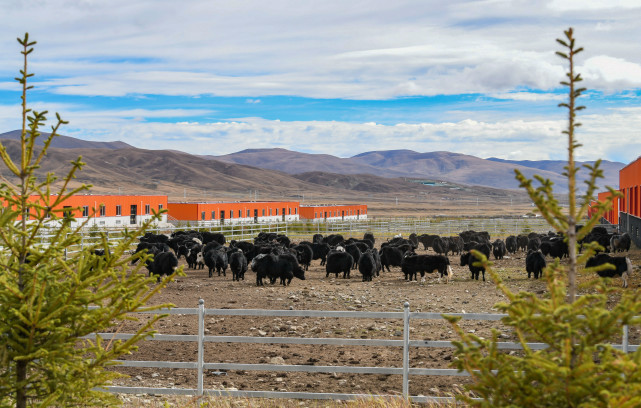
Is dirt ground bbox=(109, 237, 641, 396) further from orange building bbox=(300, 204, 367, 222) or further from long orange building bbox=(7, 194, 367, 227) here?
orange building bbox=(300, 204, 367, 222)

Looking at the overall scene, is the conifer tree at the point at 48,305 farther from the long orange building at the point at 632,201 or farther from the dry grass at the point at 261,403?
the long orange building at the point at 632,201

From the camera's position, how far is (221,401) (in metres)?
8.33

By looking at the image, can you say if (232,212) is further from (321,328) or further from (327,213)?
(321,328)

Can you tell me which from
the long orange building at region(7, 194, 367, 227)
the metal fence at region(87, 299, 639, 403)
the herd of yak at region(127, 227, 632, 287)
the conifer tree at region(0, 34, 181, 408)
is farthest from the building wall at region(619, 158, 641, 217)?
the conifer tree at region(0, 34, 181, 408)

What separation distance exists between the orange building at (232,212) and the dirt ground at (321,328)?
32.2 metres

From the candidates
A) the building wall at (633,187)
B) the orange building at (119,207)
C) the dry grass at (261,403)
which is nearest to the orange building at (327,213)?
the orange building at (119,207)

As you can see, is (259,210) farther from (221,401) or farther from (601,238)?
(221,401)

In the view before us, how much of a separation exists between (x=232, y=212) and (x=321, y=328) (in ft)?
170

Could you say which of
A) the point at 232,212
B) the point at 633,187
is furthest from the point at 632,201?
the point at 232,212

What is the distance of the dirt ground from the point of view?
10.3m

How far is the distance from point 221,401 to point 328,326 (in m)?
6.22

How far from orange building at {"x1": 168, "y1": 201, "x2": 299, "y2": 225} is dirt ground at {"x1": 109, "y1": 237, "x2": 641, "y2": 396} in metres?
32.2

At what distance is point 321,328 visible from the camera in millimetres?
14070

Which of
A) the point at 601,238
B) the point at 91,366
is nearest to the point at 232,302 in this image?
the point at 91,366
